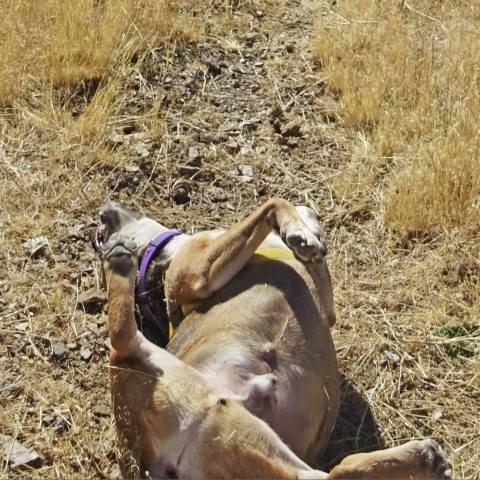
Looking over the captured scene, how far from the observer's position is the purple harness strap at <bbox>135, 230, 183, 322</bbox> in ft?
15.3

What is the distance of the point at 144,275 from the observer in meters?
4.68

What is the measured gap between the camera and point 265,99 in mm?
6336

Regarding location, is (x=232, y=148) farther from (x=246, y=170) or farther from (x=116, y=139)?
(x=116, y=139)

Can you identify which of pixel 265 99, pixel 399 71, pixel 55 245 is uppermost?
pixel 399 71

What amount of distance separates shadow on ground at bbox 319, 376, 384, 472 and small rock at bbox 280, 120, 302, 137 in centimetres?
221

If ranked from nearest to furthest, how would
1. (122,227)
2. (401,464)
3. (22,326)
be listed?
(401,464)
(22,326)
(122,227)

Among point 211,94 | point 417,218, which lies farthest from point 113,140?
point 417,218

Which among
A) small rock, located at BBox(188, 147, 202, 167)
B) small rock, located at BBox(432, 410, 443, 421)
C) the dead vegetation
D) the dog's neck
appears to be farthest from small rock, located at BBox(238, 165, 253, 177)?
small rock, located at BBox(432, 410, 443, 421)

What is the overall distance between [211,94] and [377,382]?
279cm

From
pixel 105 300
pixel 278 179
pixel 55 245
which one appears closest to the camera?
pixel 105 300

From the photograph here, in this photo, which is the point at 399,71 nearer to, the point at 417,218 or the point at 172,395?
the point at 417,218

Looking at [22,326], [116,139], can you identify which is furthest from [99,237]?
[116,139]

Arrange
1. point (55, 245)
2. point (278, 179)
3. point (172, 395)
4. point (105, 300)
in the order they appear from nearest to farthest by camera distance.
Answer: point (172, 395) → point (105, 300) → point (55, 245) → point (278, 179)

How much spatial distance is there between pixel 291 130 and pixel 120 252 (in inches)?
87.4
